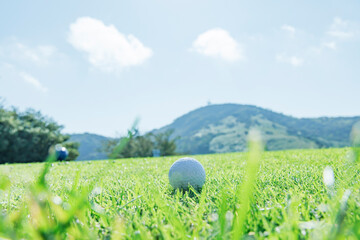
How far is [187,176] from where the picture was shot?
305cm

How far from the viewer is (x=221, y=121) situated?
112 metres

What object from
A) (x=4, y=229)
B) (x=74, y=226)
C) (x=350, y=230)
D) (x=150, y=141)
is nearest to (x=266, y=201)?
(x=350, y=230)

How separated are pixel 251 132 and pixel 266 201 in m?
1.71

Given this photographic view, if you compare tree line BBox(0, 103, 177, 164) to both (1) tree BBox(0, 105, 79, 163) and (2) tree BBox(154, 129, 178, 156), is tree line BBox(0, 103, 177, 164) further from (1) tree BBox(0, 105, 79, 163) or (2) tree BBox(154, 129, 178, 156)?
(2) tree BBox(154, 129, 178, 156)

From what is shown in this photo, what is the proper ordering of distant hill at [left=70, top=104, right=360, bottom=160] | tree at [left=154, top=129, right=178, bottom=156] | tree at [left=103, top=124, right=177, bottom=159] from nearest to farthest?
tree at [left=103, top=124, right=177, bottom=159], tree at [left=154, top=129, right=178, bottom=156], distant hill at [left=70, top=104, right=360, bottom=160]

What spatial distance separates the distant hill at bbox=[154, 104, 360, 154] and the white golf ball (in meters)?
63.2

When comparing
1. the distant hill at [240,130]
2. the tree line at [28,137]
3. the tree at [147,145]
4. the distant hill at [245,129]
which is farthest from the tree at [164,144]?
the distant hill at [245,129]

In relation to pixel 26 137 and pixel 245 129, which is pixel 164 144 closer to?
pixel 26 137

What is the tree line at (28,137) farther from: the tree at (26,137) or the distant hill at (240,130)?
the distant hill at (240,130)

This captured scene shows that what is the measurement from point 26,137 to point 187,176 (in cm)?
3046

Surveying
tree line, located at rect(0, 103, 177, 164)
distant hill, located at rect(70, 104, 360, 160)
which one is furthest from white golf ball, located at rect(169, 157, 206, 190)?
distant hill, located at rect(70, 104, 360, 160)

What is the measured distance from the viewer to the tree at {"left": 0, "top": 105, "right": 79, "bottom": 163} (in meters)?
26.4

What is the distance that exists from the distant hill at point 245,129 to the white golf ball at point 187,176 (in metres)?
63.2

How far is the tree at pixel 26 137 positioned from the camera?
26391mm
